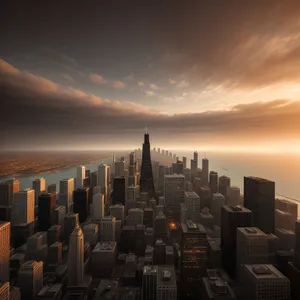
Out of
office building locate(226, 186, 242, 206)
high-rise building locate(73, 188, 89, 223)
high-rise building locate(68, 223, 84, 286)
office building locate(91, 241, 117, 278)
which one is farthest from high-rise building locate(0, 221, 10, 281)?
office building locate(226, 186, 242, 206)

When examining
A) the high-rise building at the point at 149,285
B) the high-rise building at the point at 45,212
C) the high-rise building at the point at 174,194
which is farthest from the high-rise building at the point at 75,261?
→ the high-rise building at the point at 174,194

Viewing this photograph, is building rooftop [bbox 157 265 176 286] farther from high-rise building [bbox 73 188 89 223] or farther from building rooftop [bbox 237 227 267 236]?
high-rise building [bbox 73 188 89 223]

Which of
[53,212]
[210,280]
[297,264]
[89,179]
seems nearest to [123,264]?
[210,280]

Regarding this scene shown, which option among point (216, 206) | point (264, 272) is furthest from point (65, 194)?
point (264, 272)

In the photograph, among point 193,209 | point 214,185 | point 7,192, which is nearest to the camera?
point 7,192

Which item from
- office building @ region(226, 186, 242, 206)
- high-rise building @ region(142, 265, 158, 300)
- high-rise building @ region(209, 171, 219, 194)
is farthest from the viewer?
high-rise building @ region(209, 171, 219, 194)

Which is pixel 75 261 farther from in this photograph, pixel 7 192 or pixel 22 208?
pixel 7 192
